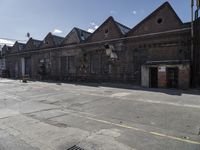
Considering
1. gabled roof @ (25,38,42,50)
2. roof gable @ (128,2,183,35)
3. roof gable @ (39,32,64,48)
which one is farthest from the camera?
gabled roof @ (25,38,42,50)

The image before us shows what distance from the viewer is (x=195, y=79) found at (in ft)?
50.4

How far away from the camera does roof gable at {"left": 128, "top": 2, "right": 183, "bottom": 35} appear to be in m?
16.4

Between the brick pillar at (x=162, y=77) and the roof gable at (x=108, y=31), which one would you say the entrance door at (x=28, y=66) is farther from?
the brick pillar at (x=162, y=77)

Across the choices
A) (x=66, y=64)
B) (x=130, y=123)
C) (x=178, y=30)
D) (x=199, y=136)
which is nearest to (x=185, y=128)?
(x=199, y=136)

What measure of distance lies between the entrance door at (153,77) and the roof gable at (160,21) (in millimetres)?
4147

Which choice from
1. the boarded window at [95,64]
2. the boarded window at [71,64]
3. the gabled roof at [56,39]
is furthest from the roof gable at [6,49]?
the boarded window at [95,64]

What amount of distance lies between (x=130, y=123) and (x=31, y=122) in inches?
137

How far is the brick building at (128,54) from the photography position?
15.7 meters

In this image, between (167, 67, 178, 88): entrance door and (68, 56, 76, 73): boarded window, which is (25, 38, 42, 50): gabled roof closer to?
(68, 56, 76, 73): boarded window

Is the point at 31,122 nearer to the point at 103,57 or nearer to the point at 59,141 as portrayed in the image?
the point at 59,141

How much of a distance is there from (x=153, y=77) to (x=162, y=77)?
1294 mm

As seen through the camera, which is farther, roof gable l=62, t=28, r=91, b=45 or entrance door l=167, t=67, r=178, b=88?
roof gable l=62, t=28, r=91, b=45

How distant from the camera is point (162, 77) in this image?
51.5 ft

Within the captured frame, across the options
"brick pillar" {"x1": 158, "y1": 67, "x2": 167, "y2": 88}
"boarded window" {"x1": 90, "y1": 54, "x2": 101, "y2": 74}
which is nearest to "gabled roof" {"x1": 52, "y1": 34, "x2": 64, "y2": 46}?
"boarded window" {"x1": 90, "y1": 54, "x2": 101, "y2": 74}
